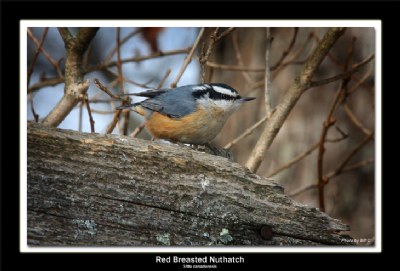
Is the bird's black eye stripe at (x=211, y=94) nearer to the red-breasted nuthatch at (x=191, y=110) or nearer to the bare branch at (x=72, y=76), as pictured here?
the red-breasted nuthatch at (x=191, y=110)

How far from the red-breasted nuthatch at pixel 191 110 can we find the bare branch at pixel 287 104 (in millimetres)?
191

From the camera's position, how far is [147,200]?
2053 millimetres

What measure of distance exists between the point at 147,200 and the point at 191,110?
2.69 ft

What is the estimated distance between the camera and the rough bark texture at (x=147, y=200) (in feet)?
6.52

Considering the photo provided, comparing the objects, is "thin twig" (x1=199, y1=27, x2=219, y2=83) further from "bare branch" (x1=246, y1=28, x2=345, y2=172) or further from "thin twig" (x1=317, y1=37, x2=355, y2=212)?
"thin twig" (x1=317, y1=37, x2=355, y2=212)

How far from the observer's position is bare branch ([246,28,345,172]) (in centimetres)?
Result: 264

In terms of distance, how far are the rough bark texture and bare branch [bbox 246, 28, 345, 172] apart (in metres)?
0.52

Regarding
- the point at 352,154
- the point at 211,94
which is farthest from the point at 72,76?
the point at 352,154

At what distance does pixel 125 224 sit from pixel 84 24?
35.2 inches

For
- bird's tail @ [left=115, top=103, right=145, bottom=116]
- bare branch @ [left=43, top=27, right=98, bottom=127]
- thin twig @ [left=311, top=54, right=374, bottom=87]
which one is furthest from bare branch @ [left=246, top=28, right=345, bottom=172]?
bare branch @ [left=43, top=27, right=98, bottom=127]

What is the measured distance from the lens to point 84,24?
7.34 ft

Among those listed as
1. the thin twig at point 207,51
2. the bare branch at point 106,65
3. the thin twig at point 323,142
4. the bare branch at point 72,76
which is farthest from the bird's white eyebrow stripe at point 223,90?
the bare branch at point 72,76
